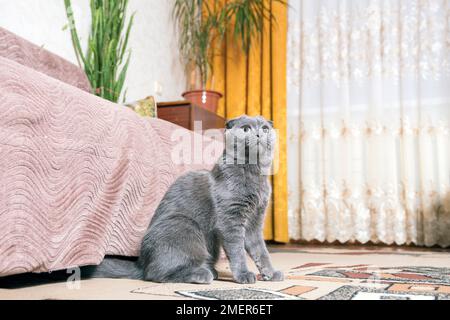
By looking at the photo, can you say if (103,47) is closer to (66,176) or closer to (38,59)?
(38,59)

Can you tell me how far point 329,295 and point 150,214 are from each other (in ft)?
2.28

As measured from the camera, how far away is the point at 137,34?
3.12 meters

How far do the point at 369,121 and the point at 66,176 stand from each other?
8.56ft

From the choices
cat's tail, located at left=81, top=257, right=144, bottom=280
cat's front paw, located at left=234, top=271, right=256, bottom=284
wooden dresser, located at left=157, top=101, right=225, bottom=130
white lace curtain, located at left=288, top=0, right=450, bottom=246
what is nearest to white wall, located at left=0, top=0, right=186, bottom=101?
wooden dresser, located at left=157, top=101, right=225, bottom=130

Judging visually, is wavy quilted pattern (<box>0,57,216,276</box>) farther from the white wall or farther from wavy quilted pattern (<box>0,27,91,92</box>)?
the white wall

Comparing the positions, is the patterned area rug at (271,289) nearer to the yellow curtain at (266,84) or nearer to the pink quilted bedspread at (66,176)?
the pink quilted bedspread at (66,176)

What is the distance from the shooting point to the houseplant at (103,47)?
2.52 m

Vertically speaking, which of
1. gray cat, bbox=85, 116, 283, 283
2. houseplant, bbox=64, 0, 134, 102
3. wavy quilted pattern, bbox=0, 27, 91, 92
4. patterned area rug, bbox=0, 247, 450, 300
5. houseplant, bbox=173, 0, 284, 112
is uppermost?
houseplant, bbox=173, 0, 284, 112

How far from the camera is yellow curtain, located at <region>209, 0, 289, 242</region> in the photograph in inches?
131

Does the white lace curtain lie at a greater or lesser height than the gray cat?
greater

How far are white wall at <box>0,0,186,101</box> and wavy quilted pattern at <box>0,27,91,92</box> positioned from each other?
0.63 feet

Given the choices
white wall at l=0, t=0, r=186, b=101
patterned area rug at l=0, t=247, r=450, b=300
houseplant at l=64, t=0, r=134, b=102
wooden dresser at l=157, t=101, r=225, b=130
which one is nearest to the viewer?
patterned area rug at l=0, t=247, r=450, b=300

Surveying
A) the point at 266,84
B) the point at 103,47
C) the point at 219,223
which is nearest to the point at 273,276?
the point at 219,223

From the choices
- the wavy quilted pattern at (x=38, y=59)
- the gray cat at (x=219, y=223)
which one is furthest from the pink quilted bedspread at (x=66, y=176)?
the wavy quilted pattern at (x=38, y=59)
